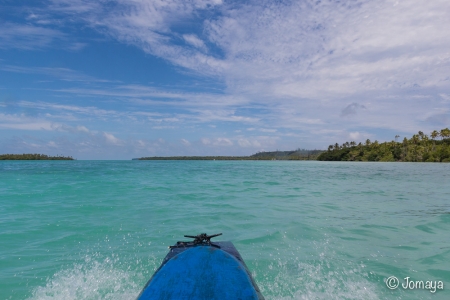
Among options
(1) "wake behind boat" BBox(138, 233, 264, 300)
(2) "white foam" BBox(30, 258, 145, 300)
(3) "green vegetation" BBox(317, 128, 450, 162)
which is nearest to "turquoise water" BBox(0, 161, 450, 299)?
(2) "white foam" BBox(30, 258, 145, 300)

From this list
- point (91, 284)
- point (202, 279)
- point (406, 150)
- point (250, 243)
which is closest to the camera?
point (202, 279)

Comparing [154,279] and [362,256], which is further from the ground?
[154,279]

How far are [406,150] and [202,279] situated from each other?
11825cm

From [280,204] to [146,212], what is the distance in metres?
6.92

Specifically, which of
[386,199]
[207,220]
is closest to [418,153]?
[386,199]

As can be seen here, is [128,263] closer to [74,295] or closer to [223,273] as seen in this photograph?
[74,295]

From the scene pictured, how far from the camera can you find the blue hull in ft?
10.3

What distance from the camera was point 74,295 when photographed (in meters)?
5.30

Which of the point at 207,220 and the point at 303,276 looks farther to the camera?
the point at 207,220

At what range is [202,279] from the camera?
335cm

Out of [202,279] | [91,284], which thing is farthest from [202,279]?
[91,284]

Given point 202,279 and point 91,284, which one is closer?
point 202,279

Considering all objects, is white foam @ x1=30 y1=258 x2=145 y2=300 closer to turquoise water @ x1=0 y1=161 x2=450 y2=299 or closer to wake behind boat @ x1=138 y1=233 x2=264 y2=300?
turquoise water @ x1=0 y1=161 x2=450 y2=299

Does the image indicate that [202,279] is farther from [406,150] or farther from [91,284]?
[406,150]
